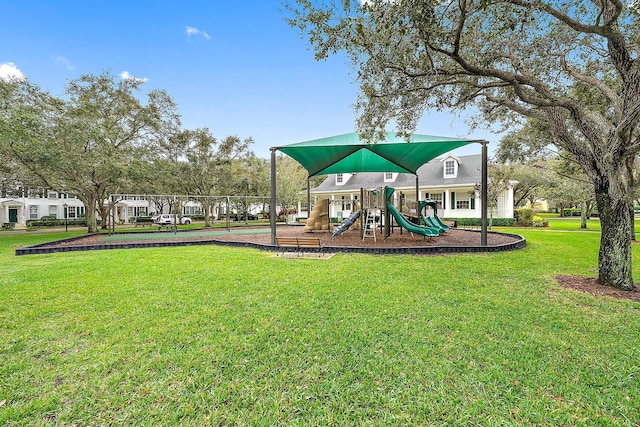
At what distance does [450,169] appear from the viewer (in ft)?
82.3

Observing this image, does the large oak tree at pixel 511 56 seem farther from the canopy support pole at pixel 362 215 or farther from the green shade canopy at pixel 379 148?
the canopy support pole at pixel 362 215

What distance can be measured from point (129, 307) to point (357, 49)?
6.29 metres

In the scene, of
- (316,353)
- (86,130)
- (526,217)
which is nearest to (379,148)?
(316,353)

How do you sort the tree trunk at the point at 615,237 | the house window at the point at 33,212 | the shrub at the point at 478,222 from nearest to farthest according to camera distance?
the tree trunk at the point at 615,237
the shrub at the point at 478,222
the house window at the point at 33,212

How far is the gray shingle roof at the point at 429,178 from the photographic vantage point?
2386 cm

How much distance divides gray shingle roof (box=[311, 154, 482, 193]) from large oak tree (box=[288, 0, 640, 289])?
→ 17.3 meters

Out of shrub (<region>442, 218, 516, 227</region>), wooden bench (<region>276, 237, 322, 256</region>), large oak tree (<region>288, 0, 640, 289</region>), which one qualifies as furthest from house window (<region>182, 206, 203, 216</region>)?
large oak tree (<region>288, 0, 640, 289</region>)

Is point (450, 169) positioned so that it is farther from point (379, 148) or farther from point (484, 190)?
point (379, 148)

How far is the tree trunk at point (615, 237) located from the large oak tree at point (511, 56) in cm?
1

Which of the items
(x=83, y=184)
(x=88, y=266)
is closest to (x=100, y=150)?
(x=83, y=184)

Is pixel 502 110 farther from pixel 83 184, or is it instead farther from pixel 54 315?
pixel 83 184

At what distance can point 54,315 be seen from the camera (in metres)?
4.26

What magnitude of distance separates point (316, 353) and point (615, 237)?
6.22 metres

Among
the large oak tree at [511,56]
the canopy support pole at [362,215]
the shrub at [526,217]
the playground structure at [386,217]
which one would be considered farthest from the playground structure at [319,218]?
the shrub at [526,217]
